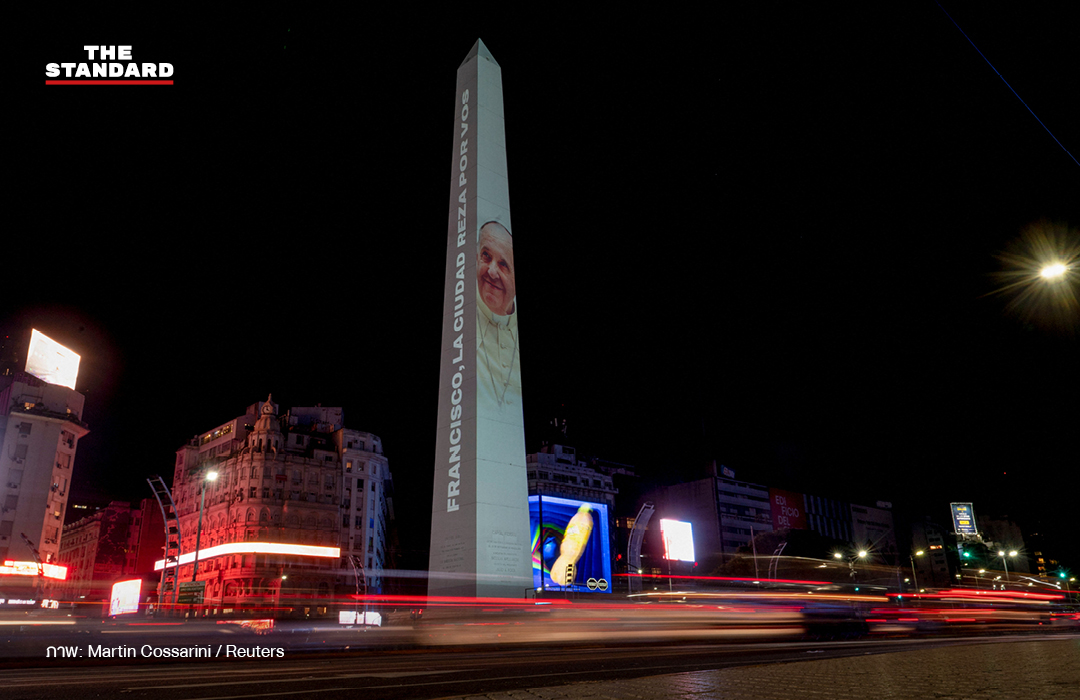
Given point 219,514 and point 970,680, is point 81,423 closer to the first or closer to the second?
point 219,514

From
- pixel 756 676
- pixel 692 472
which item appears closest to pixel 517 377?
pixel 756 676

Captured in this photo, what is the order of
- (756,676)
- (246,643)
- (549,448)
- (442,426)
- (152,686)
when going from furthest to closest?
1. (549,448)
2. (442,426)
3. (246,643)
4. (152,686)
5. (756,676)

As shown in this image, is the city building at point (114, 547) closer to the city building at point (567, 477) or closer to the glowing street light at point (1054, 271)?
the city building at point (567, 477)

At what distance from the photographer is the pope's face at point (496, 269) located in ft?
91.7

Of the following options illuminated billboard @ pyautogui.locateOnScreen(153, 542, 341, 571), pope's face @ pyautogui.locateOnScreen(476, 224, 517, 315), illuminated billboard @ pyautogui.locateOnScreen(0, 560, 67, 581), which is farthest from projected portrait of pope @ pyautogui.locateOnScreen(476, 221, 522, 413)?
illuminated billboard @ pyautogui.locateOnScreen(0, 560, 67, 581)

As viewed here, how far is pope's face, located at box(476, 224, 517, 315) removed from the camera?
27953mm

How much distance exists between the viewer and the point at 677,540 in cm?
8525

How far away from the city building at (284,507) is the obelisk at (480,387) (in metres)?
54.9

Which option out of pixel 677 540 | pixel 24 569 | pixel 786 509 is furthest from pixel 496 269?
pixel 786 509

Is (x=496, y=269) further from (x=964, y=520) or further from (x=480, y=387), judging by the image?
(x=964, y=520)

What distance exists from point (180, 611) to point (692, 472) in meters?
86.1

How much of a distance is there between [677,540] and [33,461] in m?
72.3

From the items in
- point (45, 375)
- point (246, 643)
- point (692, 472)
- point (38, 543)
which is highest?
point (45, 375)

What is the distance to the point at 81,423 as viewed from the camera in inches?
3162
